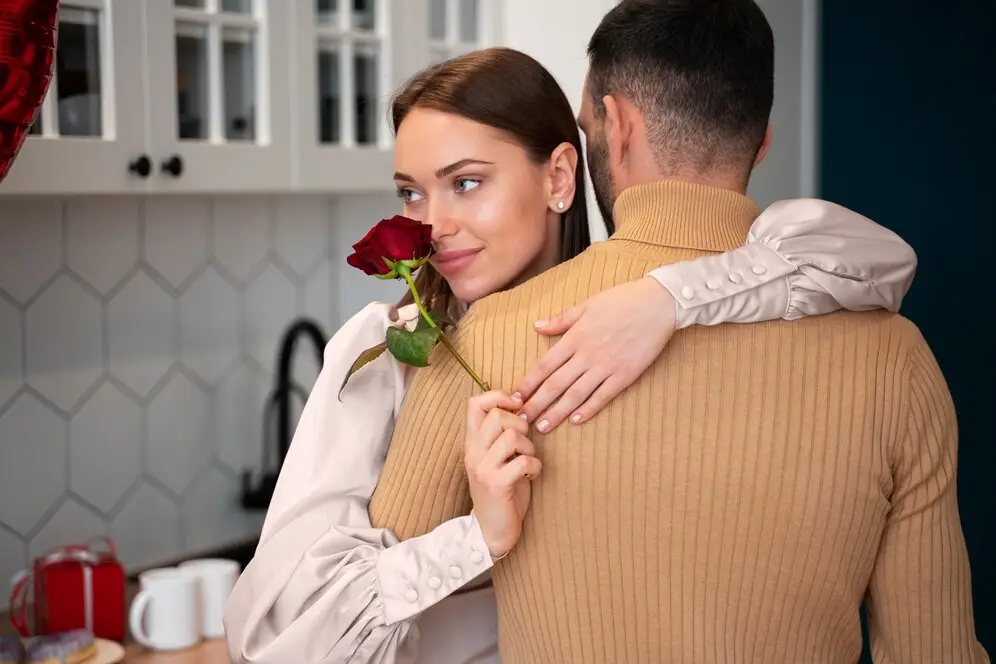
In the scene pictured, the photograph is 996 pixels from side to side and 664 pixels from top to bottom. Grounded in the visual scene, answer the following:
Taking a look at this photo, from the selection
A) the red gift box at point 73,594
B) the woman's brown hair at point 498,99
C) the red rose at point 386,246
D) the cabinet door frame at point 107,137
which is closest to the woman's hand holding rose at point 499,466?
the red rose at point 386,246

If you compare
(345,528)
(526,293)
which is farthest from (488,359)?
(345,528)

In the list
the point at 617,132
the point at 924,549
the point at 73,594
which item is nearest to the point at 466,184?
the point at 617,132

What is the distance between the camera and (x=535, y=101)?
5.18 feet

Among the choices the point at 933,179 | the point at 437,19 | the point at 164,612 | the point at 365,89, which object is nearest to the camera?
A: the point at 164,612

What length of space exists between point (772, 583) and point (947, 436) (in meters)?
0.24

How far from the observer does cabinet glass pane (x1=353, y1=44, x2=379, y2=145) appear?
255 centimetres

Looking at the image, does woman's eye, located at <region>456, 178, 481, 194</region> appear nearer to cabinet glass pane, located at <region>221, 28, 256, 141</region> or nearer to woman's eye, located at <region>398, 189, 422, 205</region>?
woman's eye, located at <region>398, 189, 422, 205</region>

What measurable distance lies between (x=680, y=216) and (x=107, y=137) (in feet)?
3.93

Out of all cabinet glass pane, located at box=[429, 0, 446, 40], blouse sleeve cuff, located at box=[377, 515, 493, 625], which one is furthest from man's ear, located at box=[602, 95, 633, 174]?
cabinet glass pane, located at box=[429, 0, 446, 40]

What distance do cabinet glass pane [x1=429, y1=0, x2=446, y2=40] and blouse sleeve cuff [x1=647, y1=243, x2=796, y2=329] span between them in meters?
1.64

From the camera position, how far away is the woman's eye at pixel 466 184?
1.53 metres

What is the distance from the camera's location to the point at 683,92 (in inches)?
52.0

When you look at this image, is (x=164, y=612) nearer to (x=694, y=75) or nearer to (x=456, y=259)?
(x=456, y=259)

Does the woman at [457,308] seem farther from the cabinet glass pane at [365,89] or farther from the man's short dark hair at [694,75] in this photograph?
the cabinet glass pane at [365,89]
